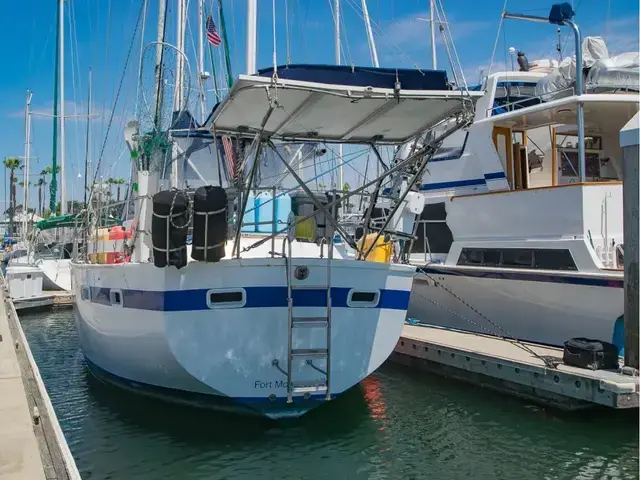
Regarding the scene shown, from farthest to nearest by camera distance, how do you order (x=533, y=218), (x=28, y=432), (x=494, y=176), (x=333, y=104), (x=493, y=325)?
(x=494, y=176) < (x=493, y=325) < (x=533, y=218) < (x=333, y=104) < (x=28, y=432)

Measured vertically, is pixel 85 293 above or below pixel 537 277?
below

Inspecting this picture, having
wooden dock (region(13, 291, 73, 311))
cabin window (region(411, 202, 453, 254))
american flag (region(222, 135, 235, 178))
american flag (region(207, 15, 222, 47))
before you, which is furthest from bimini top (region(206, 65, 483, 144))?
wooden dock (region(13, 291, 73, 311))

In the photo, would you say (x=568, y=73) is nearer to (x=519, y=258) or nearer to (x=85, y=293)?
(x=519, y=258)

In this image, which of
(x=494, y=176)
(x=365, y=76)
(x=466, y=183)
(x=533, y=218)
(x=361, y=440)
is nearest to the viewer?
(x=365, y=76)

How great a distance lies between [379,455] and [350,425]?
3.20ft

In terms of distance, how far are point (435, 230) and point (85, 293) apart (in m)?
7.10

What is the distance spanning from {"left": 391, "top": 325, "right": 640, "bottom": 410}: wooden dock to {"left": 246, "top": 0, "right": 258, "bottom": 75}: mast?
5442mm

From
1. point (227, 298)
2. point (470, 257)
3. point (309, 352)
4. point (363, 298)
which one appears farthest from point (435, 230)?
point (227, 298)

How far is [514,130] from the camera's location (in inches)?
497

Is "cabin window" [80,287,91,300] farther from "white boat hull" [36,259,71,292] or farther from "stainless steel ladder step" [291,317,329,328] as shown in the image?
"white boat hull" [36,259,71,292]

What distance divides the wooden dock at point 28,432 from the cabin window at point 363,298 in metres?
3.40

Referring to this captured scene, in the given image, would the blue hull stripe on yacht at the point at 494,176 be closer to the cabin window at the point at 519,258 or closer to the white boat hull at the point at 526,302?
the cabin window at the point at 519,258

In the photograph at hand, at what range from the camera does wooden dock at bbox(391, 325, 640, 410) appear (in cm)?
766

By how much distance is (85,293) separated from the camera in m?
9.74
